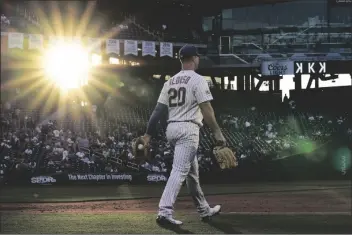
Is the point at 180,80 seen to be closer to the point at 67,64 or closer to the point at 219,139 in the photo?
the point at 219,139

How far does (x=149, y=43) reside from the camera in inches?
1172

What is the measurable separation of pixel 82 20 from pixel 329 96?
574 inches

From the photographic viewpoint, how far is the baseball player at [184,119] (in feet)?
19.1

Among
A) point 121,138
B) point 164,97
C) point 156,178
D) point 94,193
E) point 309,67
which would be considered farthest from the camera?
point 309,67

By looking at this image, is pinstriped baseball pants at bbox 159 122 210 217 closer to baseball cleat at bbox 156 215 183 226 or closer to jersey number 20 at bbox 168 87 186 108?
baseball cleat at bbox 156 215 183 226

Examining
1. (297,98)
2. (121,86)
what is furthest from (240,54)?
(121,86)

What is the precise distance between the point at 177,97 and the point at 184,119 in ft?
0.84

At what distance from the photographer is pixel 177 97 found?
600cm

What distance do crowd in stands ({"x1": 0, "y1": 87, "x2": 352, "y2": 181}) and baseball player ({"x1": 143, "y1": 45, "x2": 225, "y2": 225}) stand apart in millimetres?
12111

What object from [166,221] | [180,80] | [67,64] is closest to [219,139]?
[180,80]

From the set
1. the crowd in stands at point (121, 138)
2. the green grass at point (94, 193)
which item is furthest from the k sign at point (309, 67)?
the green grass at point (94, 193)

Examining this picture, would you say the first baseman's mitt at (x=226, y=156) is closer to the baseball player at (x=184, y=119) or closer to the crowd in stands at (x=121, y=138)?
the baseball player at (x=184, y=119)

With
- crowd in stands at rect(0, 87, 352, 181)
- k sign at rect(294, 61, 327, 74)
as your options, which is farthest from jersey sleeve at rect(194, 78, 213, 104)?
k sign at rect(294, 61, 327, 74)

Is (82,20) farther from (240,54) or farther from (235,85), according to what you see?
(235,85)
